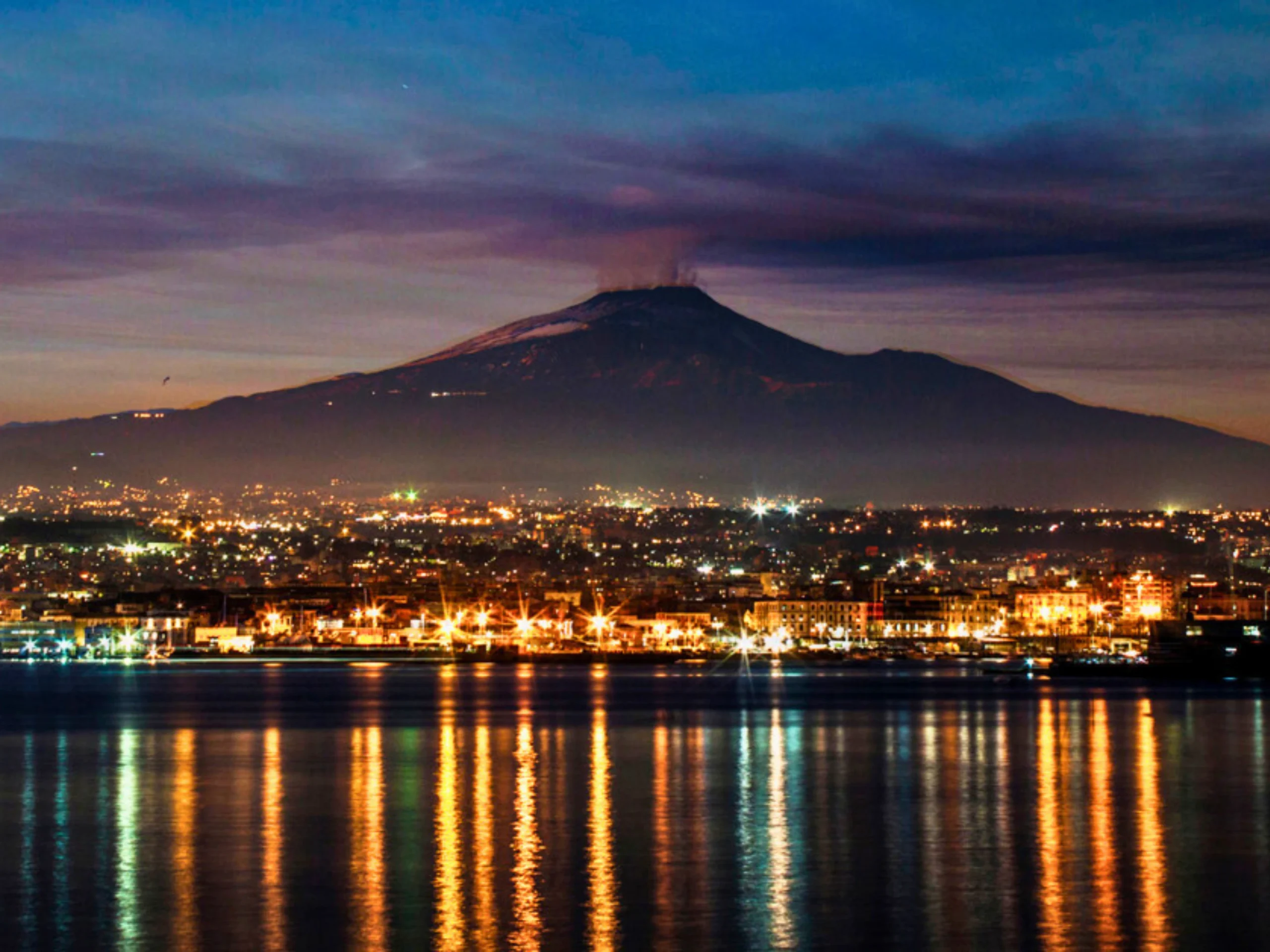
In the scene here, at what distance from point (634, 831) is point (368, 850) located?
378 centimetres

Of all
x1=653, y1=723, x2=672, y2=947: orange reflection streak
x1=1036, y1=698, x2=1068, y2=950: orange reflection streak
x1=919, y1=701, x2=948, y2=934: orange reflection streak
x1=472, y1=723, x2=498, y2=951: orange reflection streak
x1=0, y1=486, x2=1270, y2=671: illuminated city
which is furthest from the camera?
x1=0, y1=486, x2=1270, y2=671: illuminated city

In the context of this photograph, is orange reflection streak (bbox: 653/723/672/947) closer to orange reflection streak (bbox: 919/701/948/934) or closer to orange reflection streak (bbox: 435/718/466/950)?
orange reflection streak (bbox: 435/718/466/950)

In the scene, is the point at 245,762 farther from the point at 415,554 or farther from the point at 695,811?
the point at 415,554

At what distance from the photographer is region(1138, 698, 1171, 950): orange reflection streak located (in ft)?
64.0

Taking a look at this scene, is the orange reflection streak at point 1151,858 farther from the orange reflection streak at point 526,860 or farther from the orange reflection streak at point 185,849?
the orange reflection streak at point 185,849

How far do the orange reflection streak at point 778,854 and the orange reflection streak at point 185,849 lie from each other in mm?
5510

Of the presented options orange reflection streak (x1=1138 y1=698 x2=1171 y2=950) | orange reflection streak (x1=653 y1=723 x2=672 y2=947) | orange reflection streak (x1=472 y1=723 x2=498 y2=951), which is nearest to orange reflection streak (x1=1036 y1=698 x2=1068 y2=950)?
orange reflection streak (x1=1138 y1=698 x2=1171 y2=950)

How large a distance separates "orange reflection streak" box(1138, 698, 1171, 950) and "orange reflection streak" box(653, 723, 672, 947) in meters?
4.53

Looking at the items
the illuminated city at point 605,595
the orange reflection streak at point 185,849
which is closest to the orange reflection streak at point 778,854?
the orange reflection streak at point 185,849

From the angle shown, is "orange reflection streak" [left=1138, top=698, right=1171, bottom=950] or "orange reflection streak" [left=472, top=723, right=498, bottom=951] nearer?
"orange reflection streak" [left=472, top=723, right=498, bottom=951]

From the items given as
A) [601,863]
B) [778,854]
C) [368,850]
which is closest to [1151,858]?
[778,854]

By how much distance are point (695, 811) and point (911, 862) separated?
552 cm

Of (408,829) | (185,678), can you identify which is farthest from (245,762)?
(185,678)

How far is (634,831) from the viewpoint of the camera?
26.8 metres
